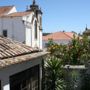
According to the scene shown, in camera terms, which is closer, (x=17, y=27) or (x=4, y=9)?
(x=17, y=27)

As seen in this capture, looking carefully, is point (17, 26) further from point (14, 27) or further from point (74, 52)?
point (74, 52)

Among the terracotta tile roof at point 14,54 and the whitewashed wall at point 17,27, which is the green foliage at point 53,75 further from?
the whitewashed wall at point 17,27

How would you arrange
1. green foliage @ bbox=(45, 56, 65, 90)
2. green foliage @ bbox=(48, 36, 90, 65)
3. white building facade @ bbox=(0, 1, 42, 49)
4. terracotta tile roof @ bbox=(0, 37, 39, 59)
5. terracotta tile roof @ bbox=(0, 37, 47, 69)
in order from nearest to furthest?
1. terracotta tile roof @ bbox=(0, 37, 47, 69)
2. terracotta tile roof @ bbox=(0, 37, 39, 59)
3. green foliage @ bbox=(45, 56, 65, 90)
4. green foliage @ bbox=(48, 36, 90, 65)
5. white building facade @ bbox=(0, 1, 42, 49)

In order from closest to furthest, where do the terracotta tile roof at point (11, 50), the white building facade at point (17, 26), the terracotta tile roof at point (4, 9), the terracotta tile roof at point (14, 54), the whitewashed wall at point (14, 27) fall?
the terracotta tile roof at point (14, 54) < the terracotta tile roof at point (11, 50) < the white building facade at point (17, 26) < the whitewashed wall at point (14, 27) < the terracotta tile roof at point (4, 9)

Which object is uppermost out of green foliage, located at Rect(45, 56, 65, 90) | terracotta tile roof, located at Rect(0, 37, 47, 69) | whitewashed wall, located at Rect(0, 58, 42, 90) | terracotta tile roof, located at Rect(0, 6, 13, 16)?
terracotta tile roof, located at Rect(0, 6, 13, 16)

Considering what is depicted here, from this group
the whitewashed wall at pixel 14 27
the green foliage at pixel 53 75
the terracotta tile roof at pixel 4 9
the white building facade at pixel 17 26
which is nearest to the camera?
the green foliage at pixel 53 75

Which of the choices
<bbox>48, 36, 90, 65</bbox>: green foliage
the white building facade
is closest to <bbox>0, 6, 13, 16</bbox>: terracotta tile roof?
the white building facade

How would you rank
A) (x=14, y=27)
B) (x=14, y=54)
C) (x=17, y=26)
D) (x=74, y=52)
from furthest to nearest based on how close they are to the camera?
(x=14, y=27)
(x=17, y=26)
(x=74, y=52)
(x=14, y=54)

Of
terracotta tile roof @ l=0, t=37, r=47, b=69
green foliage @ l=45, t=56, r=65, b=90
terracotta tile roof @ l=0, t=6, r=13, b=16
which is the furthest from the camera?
terracotta tile roof @ l=0, t=6, r=13, b=16

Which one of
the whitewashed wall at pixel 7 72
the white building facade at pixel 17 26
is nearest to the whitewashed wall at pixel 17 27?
the white building facade at pixel 17 26

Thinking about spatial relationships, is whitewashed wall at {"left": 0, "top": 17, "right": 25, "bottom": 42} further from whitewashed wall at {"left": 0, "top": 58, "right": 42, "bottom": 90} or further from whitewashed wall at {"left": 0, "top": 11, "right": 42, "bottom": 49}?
whitewashed wall at {"left": 0, "top": 58, "right": 42, "bottom": 90}

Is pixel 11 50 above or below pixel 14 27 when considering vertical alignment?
below

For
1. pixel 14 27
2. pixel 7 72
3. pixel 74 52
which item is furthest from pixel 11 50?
pixel 14 27

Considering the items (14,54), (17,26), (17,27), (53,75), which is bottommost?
(53,75)
